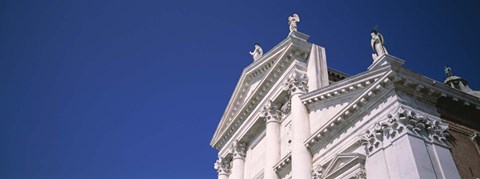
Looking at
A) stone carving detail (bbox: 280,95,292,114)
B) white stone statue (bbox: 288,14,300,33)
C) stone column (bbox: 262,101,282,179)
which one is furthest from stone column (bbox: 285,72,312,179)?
white stone statue (bbox: 288,14,300,33)

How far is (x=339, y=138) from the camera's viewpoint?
47.5ft

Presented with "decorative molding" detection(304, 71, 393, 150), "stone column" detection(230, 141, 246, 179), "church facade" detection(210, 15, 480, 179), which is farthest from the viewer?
"stone column" detection(230, 141, 246, 179)

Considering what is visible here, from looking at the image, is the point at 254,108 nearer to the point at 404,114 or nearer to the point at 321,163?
the point at 321,163

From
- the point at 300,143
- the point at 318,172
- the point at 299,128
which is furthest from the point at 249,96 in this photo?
the point at 318,172

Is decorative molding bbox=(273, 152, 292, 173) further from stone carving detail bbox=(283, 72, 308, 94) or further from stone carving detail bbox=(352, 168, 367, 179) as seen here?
stone carving detail bbox=(352, 168, 367, 179)

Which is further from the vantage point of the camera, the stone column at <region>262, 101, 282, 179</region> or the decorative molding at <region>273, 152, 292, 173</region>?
the stone column at <region>262, 101, 282, 179</region>

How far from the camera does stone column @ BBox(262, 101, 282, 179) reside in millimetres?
18734

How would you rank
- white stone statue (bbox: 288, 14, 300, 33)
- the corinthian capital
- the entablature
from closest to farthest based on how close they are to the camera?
the entablature, the corinthian capital, white stone statue (bbox: 288, 14, 300, 33)

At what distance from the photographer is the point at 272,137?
64.4 ft

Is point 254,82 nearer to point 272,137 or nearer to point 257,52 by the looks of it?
point 257,52

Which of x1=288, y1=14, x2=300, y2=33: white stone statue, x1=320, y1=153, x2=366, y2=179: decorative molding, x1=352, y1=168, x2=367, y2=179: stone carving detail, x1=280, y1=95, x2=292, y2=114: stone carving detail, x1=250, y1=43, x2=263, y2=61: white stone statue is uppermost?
x1=250, y1=43, x2=263, y2=61: white stone statue

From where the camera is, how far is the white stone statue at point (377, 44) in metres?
14.7

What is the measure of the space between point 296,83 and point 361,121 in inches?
230

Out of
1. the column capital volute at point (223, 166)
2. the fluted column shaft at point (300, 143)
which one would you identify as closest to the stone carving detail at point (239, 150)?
the column capital volute at point (223, 166)
